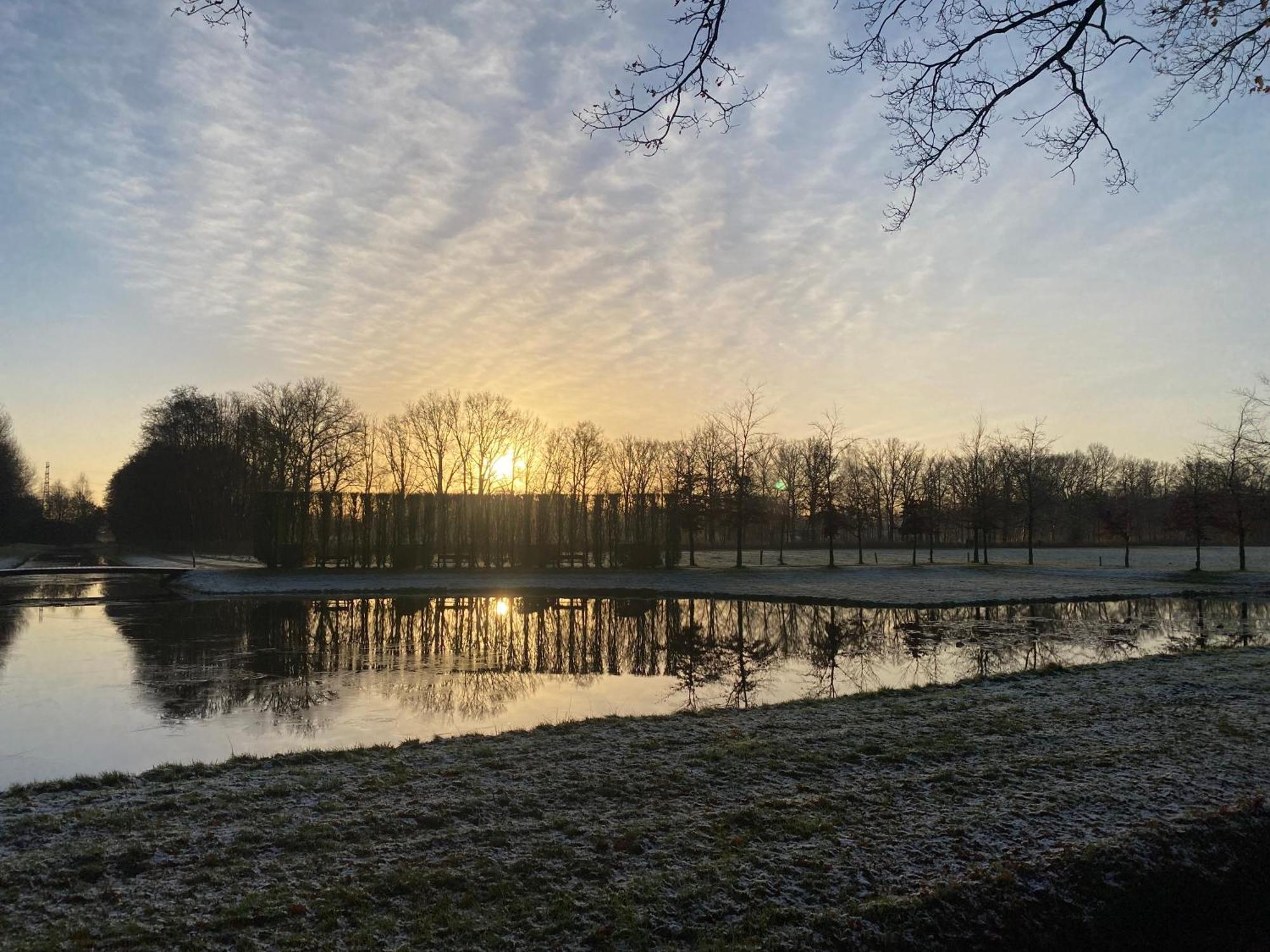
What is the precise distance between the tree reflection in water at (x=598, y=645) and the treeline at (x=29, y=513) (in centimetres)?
5056

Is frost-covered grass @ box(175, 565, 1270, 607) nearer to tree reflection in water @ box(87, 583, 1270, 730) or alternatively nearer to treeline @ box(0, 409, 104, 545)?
tree reflection in water @ box(87, 583, 1270, 730)

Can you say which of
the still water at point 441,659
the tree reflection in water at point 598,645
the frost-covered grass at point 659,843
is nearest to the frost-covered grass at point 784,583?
the tree reflection in water at point 598,645

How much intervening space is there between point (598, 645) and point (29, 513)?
235ft

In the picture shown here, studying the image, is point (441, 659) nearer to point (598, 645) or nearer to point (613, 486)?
point (598, 645)

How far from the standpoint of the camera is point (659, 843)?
464cm

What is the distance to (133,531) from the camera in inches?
2557

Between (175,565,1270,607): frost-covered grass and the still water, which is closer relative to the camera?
the still water

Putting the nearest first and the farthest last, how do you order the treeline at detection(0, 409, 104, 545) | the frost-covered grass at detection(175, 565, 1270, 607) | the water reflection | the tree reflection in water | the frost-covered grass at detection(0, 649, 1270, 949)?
the frost-covered grass at detection(0, 649, 1270, 949) → the tree reflection in water → the water reflection → the frost-covered grass at detection(175, 565, 1270, 607) → the treeline at detection(0, 409, 104, 545)

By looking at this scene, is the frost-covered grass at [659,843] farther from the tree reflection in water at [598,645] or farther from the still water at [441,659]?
the tree reflection in water at [598,645]

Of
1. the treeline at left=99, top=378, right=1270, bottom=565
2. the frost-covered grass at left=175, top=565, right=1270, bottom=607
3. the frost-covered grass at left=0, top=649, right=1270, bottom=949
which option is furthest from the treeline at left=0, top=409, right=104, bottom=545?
the frost-covered grass at left=0, top=649, right=1270, bottom=949

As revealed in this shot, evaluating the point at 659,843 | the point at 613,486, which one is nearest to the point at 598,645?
the point at 659,843

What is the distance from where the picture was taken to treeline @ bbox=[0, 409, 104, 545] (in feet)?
195

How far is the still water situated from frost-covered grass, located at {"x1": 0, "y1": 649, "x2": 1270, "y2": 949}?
1.73 m

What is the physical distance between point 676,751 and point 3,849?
450 centimetres
